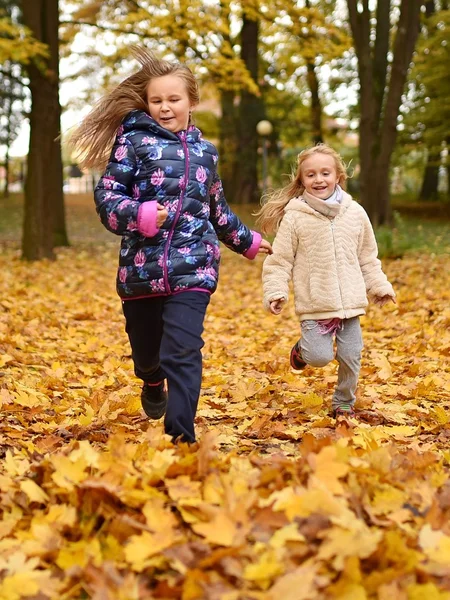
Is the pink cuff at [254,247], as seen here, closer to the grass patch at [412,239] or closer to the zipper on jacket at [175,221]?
the zipper on jacket at [175,221]

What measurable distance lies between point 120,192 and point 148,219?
0.28 meters

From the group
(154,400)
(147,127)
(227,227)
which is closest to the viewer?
(147,127)

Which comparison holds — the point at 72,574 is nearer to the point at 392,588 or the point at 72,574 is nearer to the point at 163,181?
the point at 392,588

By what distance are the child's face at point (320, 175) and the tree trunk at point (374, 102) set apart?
11.0 m

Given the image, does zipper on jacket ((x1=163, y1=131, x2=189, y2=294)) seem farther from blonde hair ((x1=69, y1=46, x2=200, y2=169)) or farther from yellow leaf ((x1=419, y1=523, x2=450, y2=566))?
yellow leaf ((x1=419, y1=523, x2=450, y2=566))

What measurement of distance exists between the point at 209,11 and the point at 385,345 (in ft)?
33.4

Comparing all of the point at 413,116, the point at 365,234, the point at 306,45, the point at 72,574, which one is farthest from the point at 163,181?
the point at 413,116

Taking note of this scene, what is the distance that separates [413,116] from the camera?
2581 centimetres

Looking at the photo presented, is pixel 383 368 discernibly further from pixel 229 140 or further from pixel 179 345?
pixel 229 140

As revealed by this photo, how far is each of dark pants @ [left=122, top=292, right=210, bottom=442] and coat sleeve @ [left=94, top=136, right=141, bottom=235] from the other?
15.6 inches

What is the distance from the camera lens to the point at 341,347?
4.36 meters

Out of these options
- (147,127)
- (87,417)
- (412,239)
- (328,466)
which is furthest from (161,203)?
(412,239)

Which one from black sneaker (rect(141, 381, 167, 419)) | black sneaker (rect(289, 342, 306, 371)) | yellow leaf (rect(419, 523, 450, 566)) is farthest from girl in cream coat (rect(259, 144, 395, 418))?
yellow leaf (rect(419, 523, 450, 566))

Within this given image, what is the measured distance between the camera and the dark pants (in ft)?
11.2
